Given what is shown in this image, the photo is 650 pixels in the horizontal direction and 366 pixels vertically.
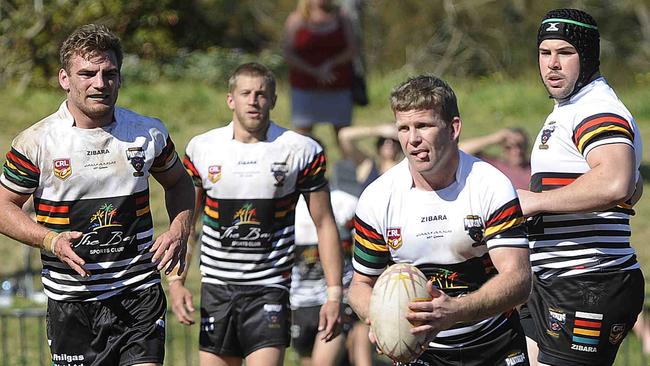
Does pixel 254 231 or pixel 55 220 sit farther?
pixel 254 231

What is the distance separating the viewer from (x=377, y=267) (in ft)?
17.4

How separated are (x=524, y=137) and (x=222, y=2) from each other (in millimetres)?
15242

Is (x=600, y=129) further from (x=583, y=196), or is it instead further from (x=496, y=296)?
(x=496, y=296)

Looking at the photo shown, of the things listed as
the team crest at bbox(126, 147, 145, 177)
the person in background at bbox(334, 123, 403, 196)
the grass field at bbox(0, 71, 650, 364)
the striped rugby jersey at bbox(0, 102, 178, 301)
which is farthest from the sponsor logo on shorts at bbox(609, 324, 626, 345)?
the grass field at bbox(0, 71, 650, 364)

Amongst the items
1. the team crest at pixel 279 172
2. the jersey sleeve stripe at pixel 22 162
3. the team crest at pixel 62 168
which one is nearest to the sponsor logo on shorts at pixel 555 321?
the team crest at pixel 279 172

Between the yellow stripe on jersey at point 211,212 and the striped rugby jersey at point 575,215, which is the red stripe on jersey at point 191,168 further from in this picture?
the striped rugby jersey at point 575,215

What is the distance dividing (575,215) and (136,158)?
2272mm

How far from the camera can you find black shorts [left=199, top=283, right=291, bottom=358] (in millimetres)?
7098

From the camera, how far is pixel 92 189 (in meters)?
6.01

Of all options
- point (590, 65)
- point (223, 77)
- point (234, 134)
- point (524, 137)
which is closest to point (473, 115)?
point (223, 77)

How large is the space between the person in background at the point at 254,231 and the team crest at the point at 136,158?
3.61ft

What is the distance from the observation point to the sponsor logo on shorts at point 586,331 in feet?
18.9

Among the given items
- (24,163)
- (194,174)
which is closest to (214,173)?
(194,174)

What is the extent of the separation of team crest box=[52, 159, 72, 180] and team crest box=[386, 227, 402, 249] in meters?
1.77
